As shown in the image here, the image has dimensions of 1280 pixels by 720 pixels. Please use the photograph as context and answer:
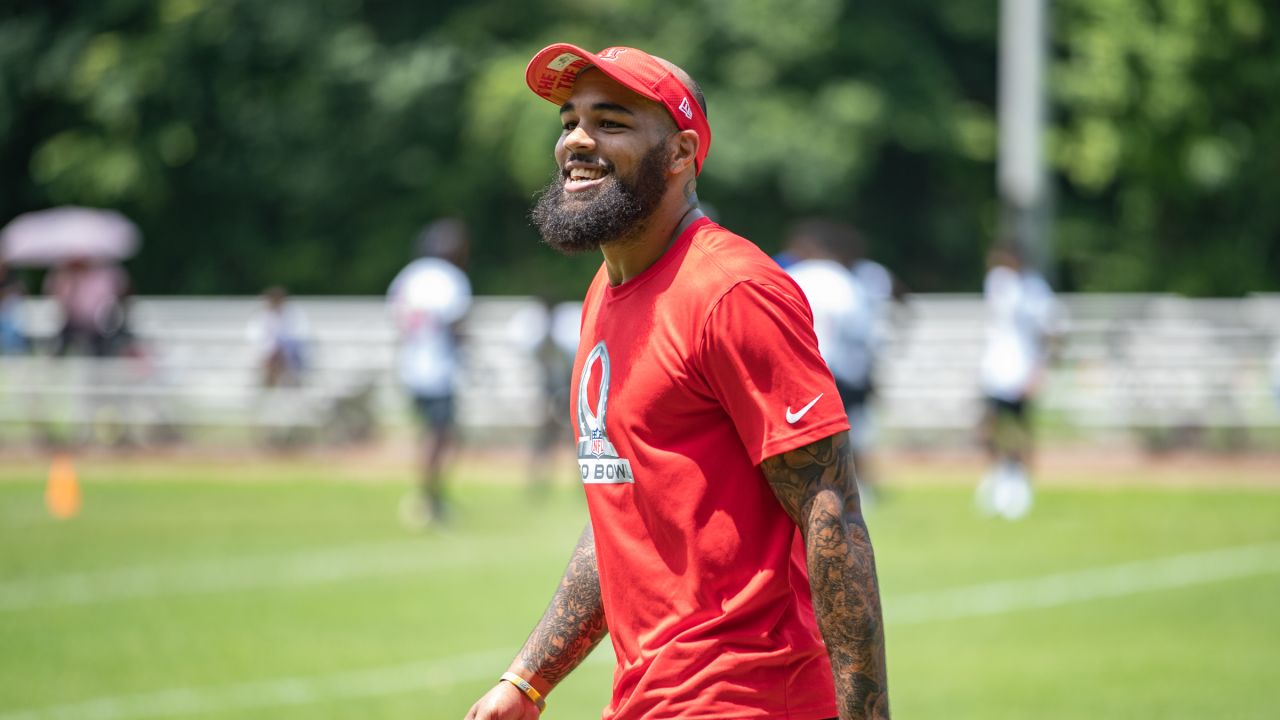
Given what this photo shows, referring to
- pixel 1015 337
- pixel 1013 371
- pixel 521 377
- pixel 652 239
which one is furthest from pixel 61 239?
pixel 652 239

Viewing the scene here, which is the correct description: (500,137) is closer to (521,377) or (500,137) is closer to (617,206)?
(521,377)

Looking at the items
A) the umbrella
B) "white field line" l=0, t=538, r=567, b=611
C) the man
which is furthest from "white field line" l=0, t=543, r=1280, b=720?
the umbrella

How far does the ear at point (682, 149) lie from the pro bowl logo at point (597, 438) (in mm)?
413

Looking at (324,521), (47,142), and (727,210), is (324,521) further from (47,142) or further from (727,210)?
(47,142)

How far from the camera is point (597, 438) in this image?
3469 millimetres

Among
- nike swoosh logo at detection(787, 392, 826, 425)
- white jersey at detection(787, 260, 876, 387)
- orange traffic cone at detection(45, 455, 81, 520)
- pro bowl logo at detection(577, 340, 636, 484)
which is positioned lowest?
nike swoosh logo at detection(787, 392, 826, 425)

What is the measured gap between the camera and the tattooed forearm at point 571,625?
12.6 feet

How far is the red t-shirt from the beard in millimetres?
105

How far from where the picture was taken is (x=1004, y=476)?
51.3 ft

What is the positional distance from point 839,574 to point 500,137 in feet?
117

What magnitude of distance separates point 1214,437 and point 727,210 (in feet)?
65.3

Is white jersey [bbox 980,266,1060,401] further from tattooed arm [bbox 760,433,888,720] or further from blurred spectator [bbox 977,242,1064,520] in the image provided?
tattooed arm [bbox 760,433,888,720]

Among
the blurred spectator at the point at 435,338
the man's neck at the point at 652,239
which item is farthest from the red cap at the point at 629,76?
the blurred spectator at the point at 435,338

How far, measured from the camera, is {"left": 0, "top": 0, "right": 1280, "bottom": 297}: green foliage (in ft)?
121
